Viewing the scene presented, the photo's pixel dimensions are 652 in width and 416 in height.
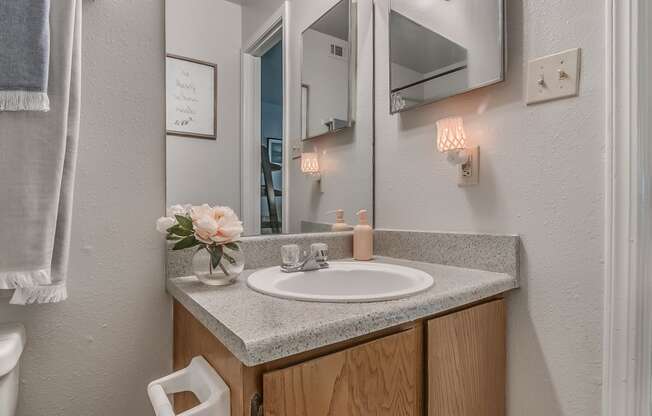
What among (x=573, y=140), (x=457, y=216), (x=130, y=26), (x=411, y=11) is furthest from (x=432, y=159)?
(x=130, y=26)

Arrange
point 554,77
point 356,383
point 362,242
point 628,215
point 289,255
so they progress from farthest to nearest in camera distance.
Result: point 362,242 → point 289,255 → point 554,77 → point 628,215 → point 356,383

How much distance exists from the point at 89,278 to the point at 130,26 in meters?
0.61

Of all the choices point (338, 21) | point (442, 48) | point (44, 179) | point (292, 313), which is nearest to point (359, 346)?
point (292, 313)

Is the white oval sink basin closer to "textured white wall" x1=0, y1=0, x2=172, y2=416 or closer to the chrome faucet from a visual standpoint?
the chrome faucet

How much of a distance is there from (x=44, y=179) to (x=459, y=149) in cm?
99

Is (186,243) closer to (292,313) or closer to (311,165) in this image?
(292,313)

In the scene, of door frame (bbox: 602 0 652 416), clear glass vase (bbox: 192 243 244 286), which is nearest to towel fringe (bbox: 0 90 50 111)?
clear glass vase (bbox: 192 243 244 286)

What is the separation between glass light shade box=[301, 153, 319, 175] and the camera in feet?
4.04

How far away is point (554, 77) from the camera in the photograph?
83 cm

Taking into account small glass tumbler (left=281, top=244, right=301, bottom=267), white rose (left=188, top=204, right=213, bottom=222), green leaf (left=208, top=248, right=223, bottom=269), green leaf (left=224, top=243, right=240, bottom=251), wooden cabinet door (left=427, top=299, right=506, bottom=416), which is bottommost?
wooden cabinet door (left=427, top=299, right=506, bottom=416)

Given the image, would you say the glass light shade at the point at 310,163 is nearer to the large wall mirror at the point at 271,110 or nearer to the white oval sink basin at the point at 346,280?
the large wall mirror at the point at 271,110

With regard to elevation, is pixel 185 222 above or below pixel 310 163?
below

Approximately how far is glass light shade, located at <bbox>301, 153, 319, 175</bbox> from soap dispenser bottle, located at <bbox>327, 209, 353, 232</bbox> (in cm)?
17

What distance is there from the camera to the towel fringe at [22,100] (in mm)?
607
